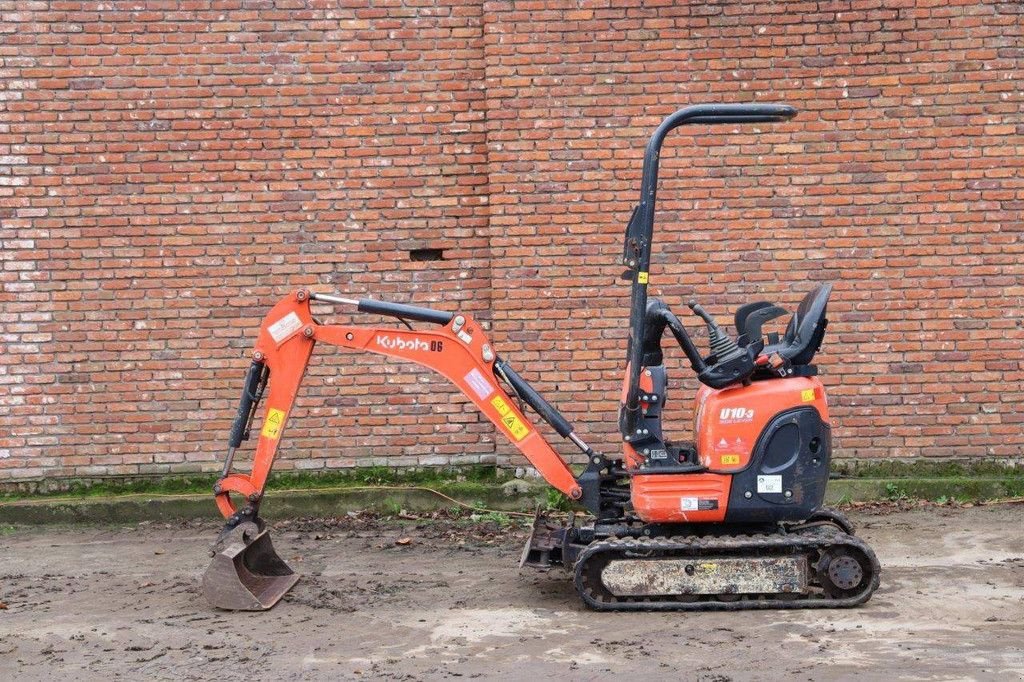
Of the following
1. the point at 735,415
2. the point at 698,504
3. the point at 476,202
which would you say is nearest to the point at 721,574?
the point at 698,504

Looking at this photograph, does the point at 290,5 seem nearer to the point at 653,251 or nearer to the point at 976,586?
the point at 653,251

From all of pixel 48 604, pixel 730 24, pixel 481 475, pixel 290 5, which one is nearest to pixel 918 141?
pixel 730 24

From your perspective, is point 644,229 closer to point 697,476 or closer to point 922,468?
point 697,476

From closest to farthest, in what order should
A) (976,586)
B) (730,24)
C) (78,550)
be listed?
1. (976,586)
2. (78,550)
3. (730,24)

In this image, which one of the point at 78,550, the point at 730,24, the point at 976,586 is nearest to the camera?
the point at 976,586

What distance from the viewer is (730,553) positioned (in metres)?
5.80

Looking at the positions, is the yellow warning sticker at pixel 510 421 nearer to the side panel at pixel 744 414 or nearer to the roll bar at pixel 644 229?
the roll bar at pixel 644 229

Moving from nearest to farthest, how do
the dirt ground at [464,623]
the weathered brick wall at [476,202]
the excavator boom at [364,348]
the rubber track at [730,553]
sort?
the dirt ground at [464,623] < the rubber track at [730,553] < the excavator boom at [364,348] < the weathered brick wall at [476,202]

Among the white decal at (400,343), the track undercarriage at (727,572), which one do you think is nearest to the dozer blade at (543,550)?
the track undercarriage at (727,572)

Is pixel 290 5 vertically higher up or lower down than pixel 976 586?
higher up

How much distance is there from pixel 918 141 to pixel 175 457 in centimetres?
634

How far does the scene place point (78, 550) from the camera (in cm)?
774

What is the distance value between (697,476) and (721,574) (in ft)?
1.74

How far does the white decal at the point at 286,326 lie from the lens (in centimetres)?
635
